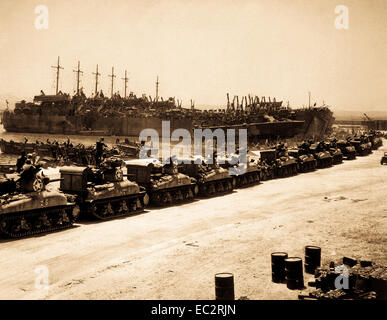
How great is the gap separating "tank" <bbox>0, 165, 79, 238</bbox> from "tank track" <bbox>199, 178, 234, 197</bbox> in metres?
8.27

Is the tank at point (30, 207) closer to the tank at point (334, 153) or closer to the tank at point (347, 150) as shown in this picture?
the tank at point (334, 153)

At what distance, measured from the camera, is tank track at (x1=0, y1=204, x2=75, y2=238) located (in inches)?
554

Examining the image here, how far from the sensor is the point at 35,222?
1490 cm

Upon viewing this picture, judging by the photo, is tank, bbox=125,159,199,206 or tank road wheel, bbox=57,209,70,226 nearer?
tank road wheel, bbox=57,209,70,226

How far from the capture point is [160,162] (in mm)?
21719

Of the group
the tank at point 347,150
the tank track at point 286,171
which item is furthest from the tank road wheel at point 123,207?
the tank at point 347,150

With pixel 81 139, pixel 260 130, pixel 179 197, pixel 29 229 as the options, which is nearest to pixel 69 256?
pixel 29 229

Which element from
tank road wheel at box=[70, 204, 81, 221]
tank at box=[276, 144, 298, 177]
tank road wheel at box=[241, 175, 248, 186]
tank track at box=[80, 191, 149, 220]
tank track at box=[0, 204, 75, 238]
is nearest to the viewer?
tank track at box=[0, 204, 75, 238]

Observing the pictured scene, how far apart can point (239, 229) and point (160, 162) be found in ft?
23.7

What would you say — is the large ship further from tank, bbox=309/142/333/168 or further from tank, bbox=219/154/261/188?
tank, bbox=219/154/261/188

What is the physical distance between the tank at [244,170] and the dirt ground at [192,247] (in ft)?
14.4

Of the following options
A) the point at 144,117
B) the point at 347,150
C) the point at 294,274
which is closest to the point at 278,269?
the point at 294,274

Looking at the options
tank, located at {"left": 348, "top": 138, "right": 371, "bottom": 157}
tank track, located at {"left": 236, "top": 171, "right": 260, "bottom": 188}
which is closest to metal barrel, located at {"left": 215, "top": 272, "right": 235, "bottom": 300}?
tank track, located at {"left": 236, "top": 171, "right": 260, "bottom": 188}

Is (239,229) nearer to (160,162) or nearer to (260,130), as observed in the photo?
(160,162)
